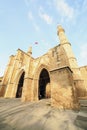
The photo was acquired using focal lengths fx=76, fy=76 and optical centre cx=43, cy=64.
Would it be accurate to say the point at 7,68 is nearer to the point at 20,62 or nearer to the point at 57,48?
the point at 20,62

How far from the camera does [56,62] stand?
18.4 feet

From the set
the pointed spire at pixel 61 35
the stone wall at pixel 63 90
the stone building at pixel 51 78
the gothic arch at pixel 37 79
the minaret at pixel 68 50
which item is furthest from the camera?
the pointed spire at pixel 61 35

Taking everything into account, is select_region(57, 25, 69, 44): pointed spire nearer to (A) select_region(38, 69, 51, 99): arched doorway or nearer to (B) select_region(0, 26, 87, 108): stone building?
(B) select_region(0, 26, 87, 108): stone building

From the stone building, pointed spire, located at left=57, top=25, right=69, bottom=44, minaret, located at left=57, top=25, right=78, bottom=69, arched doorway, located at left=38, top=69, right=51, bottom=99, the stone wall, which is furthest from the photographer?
pointed spire, located at left=57, top=25, right=69, bottom=44

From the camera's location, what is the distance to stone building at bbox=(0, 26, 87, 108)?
3.99 meters

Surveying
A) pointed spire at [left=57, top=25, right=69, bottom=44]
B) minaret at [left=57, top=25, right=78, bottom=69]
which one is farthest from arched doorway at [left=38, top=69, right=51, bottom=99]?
pointed spire at [left=57, top=25, right=69, bottom=44]

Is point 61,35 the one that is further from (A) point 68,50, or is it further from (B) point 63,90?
(B) point 63,90

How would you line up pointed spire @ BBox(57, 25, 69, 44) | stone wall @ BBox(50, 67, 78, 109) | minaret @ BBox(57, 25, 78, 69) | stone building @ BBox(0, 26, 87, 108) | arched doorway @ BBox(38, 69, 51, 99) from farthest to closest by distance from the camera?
pointed spire @ BBox(57, 25, 69, 44), minaret @ BBox(57, 25, 78, 69), arched doorway @ BBox(38, 69, 51, 99), stone building @ BBox(0, 26, 87, 108), stone wall @ BBox(50, 67, 78, 109)

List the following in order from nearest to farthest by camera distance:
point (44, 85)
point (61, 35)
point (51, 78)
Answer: point (51, 78) → point (44, 85) → point (61, 35)

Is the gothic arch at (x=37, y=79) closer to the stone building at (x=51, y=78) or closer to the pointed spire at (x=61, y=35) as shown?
the stone building at (x=51, y=78)

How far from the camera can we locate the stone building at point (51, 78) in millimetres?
3994

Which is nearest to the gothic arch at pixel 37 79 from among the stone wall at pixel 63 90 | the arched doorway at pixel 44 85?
the arched doorway at pixel 44 85

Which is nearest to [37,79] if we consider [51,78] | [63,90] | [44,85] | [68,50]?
[51,78]

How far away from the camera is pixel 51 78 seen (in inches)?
187
